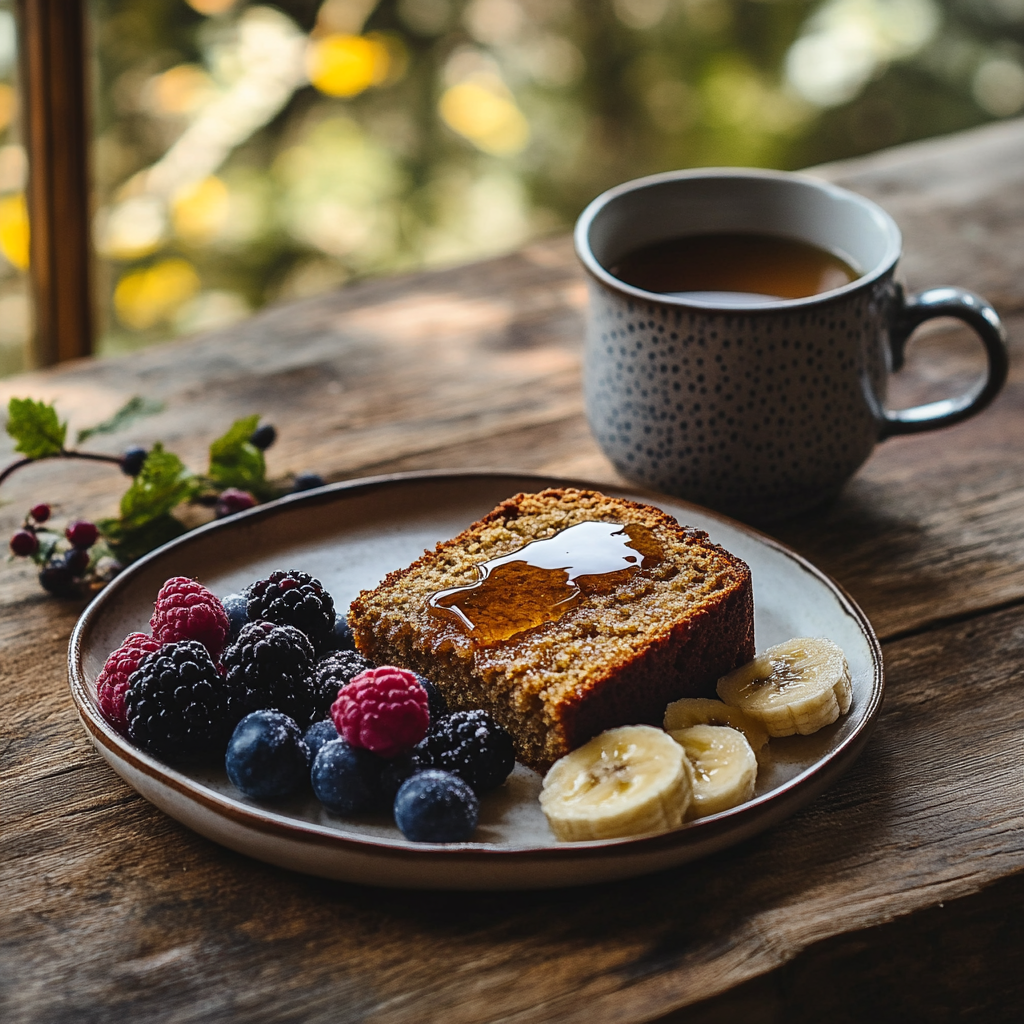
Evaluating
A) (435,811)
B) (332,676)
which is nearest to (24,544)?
(332,676)

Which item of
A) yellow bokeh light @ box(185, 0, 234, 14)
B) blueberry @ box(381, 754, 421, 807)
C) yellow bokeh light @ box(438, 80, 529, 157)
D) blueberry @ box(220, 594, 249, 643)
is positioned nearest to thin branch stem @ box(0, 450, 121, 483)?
blueberry @ box(220, 594, 249, 643)

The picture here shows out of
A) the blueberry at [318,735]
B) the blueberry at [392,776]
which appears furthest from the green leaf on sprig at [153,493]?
the blueberry at [392,776]

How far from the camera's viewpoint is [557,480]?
1600mm

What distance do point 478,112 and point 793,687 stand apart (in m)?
3.19

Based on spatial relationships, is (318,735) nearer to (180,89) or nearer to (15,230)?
(15,230)

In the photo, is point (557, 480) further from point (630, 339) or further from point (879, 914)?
point (879, 914)

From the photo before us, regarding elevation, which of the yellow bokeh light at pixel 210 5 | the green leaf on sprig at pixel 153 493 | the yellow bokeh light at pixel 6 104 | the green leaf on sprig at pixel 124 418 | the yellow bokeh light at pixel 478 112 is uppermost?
the yellow bokeh light at pixel 210 5

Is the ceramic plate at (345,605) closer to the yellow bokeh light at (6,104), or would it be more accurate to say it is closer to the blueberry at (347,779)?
the blueberry at (347,779)

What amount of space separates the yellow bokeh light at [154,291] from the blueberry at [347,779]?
9.81ft

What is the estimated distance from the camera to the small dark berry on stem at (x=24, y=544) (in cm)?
157

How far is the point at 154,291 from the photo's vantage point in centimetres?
380

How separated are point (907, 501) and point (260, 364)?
1144mm

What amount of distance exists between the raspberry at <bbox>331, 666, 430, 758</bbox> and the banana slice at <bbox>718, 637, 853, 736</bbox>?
0.35m

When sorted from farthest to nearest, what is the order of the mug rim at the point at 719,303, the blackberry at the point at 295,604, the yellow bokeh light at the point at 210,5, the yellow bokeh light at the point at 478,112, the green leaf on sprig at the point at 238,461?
the yellow bokeh light at the point at 478,112
the yellow bokeh light at the point at 210,5
the green leaf on sprig at the point at 238,461
the mug rim at the point at 719,303
the blackberry at the point at 295,604
